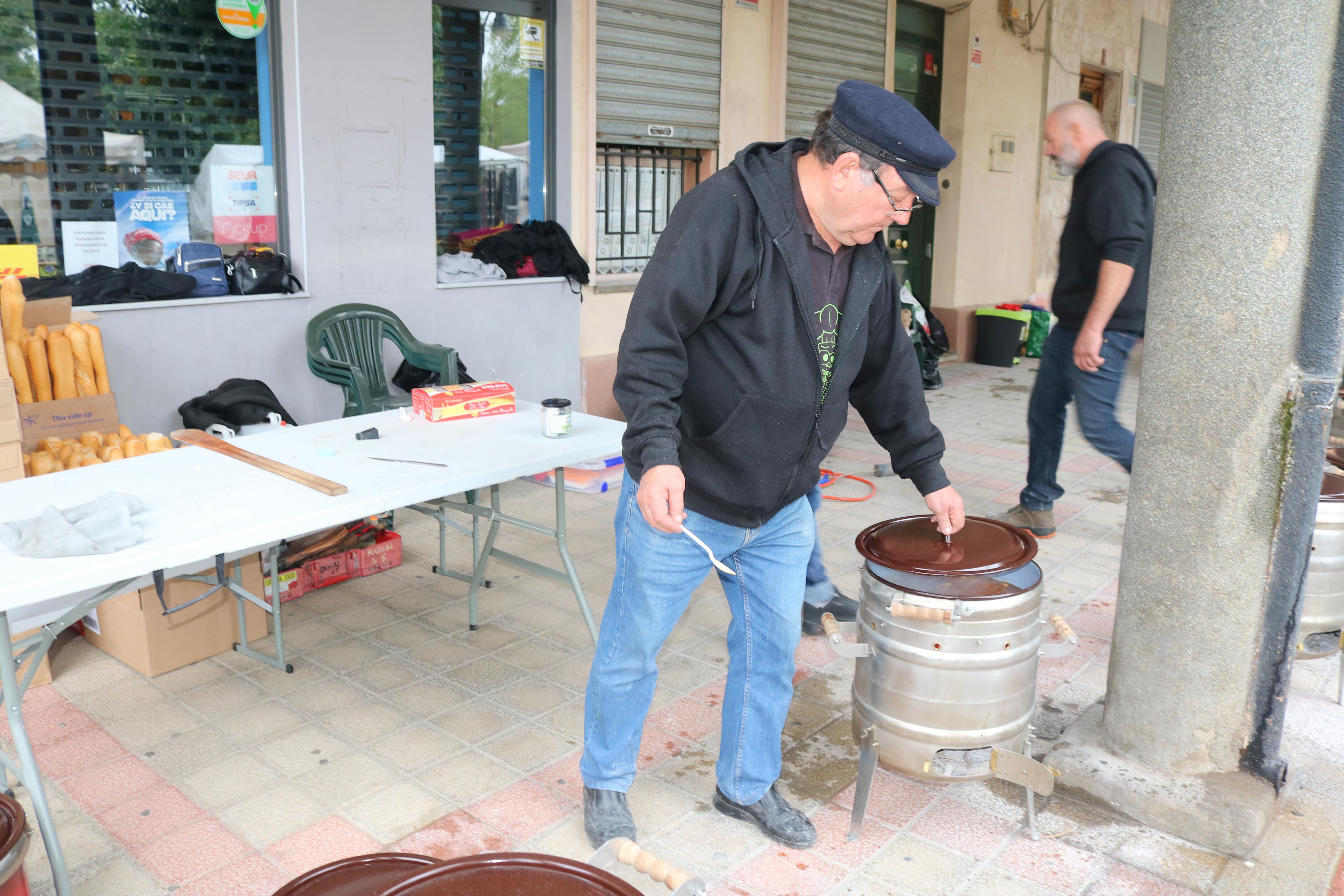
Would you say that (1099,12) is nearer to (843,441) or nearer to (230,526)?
(843,441)

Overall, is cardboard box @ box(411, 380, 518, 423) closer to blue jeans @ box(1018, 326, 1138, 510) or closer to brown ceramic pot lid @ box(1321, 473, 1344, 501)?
blue jeans @ box(1018, 326, 1138, 510)

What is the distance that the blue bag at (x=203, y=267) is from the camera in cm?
496

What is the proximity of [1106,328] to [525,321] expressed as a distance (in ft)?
10.4

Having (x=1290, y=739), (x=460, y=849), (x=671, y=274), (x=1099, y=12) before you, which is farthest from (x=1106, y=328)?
(x=1099, y=12)

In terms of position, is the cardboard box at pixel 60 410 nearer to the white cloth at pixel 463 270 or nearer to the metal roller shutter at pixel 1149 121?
the white cloth at pixel 463 270

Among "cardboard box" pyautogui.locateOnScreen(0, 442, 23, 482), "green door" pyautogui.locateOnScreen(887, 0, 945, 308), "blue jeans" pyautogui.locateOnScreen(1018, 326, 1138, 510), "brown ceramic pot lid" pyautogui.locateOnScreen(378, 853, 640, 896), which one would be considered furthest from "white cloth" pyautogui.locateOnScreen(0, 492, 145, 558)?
"green door" pyautogui.locateOnScreen(887, 0, 945, 308)

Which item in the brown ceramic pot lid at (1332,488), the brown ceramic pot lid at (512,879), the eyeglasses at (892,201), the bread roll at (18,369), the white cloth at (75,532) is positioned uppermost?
the eyeglasses at (892,201)

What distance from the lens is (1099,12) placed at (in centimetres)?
1145

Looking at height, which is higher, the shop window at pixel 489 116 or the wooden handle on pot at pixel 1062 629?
the shop window at pixel 489 116

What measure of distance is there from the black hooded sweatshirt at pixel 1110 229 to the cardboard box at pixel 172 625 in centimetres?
350

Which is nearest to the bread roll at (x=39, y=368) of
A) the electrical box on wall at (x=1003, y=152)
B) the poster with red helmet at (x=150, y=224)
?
the poster with red helmet at (x=150, y=224)

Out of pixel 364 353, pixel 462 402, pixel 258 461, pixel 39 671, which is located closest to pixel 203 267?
pixel 364 353

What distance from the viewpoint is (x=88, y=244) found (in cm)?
487

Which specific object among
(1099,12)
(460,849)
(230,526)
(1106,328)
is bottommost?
(460,849)
